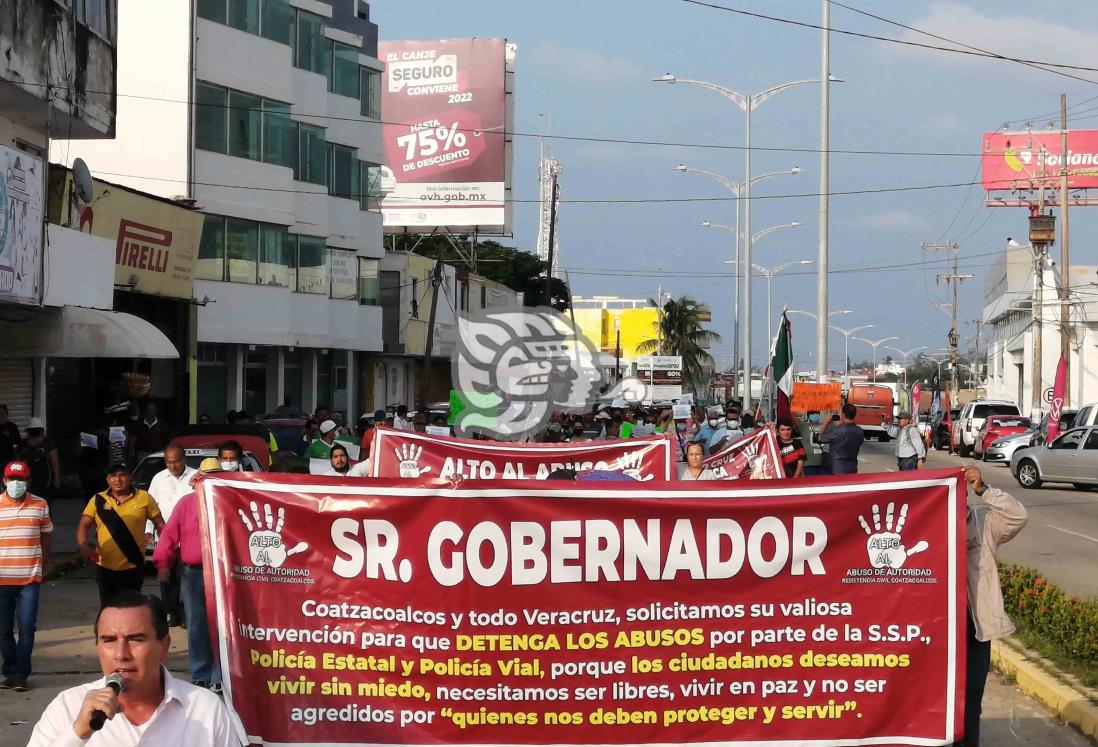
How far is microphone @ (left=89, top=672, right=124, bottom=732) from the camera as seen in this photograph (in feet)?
11.0

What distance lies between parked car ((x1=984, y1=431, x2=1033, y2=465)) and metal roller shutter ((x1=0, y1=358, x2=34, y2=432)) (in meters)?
27.0

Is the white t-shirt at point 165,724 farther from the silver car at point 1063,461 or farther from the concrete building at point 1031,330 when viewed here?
the concrete building at point 1031,330

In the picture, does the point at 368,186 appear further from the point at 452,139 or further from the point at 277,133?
the point at 452,139

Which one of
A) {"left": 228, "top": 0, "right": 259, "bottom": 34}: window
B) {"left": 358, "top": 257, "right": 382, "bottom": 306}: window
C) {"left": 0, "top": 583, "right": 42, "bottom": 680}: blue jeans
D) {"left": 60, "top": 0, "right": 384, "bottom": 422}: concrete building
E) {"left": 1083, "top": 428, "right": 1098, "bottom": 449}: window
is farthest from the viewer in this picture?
{"left": 358, "top": 257, "right": 382, "bottom": 306}: window

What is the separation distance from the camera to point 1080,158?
7706cm

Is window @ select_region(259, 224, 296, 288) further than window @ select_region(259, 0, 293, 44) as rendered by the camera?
Yes

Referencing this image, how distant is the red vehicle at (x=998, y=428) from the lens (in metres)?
41.6

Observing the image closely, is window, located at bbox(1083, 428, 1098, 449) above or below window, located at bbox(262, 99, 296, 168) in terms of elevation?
below

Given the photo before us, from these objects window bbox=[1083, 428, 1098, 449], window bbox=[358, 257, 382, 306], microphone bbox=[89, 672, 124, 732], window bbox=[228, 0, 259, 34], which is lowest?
window bbox=[1083, 428, 1098, 449]

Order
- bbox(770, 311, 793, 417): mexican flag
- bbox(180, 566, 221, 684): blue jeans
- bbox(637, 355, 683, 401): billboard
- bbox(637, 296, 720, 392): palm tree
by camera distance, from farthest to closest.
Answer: bbox(637, 296, 720, 392): palm tree → bbox(637, 355, 683, 401): billboard → bbox(770, 311, 793, 417): mexican flag → bbox(180, 566, 221, 684): blue jeans

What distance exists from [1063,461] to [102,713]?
A: 29.5m

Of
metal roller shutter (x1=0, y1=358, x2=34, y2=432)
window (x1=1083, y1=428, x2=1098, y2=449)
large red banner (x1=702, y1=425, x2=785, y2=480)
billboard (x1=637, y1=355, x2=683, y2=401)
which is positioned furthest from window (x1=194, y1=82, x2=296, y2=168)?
billboard (x1=637, y1=355, x2=683, y2=401)

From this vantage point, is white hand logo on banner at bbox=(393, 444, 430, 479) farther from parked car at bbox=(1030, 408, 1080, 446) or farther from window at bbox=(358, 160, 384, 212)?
window at bbox=(358, 160, 384, 212)

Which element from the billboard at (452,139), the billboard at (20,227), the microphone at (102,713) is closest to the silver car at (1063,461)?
the billboard at (20,227)
